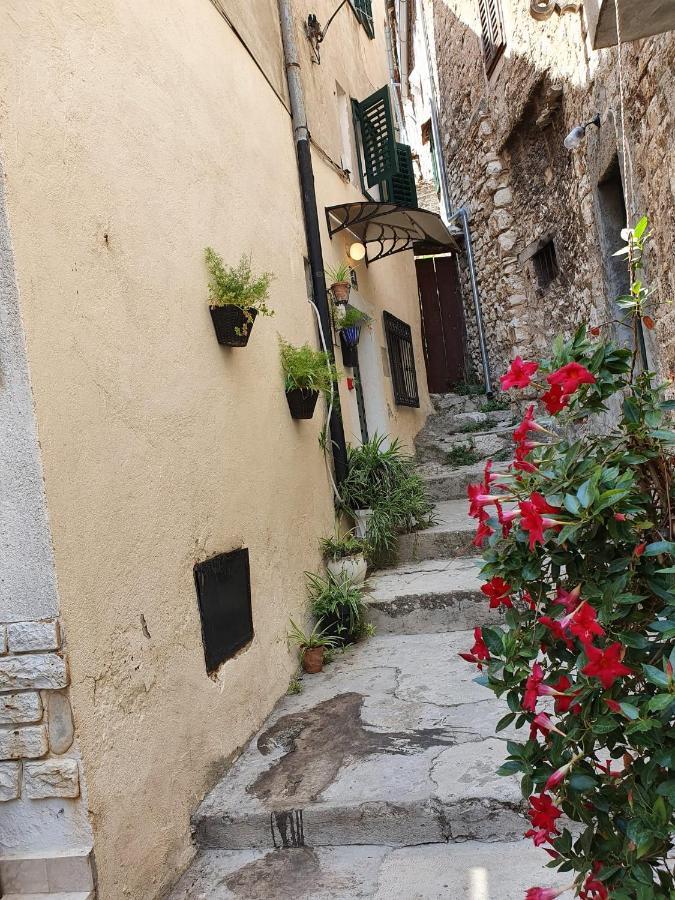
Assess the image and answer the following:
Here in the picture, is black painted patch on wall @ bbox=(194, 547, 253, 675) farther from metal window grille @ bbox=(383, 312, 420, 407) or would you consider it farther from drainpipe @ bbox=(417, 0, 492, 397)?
drainpipe @ bbox=(417, 0, 492, 397)

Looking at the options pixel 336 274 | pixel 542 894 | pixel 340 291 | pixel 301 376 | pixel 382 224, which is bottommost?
pixel 542 894

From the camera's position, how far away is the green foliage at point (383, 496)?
531 centimetres

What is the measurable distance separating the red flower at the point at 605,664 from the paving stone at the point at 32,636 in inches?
58.9

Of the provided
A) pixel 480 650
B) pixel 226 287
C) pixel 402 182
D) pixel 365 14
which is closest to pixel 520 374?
pixel 480 650

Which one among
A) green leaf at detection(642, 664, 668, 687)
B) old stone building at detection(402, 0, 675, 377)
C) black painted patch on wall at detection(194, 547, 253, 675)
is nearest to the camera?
green leaf at detection(642, 664, 668, 687)

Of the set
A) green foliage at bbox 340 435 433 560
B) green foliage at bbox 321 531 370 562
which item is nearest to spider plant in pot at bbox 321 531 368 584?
green foliage at bbox 321 531 370 562

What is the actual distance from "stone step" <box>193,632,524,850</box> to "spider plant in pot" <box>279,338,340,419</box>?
5.56 feet

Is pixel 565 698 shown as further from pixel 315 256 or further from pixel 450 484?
pixel 450 484

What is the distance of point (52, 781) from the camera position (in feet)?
6.59

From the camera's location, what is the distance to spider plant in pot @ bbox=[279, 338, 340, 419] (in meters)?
4.38

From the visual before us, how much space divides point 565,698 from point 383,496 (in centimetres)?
419

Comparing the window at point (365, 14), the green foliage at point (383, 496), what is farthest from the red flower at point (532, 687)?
the window at point (365, 14)

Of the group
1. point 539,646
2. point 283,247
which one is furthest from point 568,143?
point 539,646

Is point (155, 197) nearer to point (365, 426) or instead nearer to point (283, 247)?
point (283, 247)
